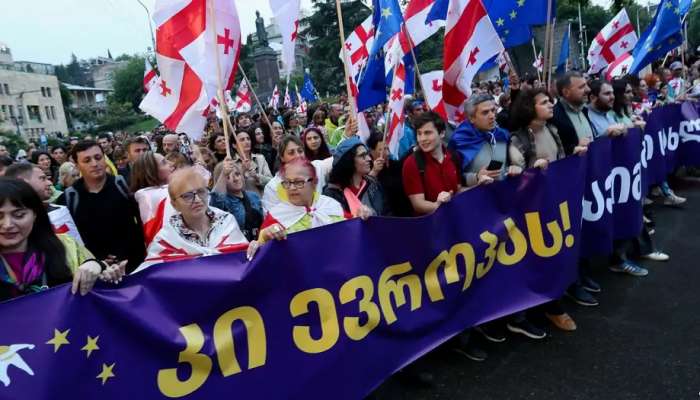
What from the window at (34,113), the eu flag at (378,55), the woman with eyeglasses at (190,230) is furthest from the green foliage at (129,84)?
the woman with eyeglasses at (190,230)

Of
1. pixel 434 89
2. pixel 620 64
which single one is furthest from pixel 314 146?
pixel 620 64

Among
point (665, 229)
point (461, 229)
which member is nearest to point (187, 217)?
point (461, 229)

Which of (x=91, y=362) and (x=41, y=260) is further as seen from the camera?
(x=41, y=260)

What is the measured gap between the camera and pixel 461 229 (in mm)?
3367

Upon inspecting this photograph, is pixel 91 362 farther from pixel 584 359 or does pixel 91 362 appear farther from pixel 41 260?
pixel 584 359

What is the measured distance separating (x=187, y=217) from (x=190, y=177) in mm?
226

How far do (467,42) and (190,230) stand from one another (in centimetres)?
305

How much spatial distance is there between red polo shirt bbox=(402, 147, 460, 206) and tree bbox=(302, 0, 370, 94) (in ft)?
133

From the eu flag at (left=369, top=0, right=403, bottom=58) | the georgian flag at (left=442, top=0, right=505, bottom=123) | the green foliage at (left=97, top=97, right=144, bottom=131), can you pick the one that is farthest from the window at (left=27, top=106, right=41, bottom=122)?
the georgian flag at (left=442, top=0, right=505, bottom=123)

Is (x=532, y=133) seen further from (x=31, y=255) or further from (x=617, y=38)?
(x=617, y=38)

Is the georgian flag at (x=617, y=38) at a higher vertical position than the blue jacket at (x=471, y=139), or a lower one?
higher

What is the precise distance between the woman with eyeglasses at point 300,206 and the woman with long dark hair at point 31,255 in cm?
108

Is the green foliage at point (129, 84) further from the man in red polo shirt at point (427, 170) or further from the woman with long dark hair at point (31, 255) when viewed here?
the woman with long dark hair at point (31, 255)

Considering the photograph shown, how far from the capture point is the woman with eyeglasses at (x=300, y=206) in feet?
10.4
